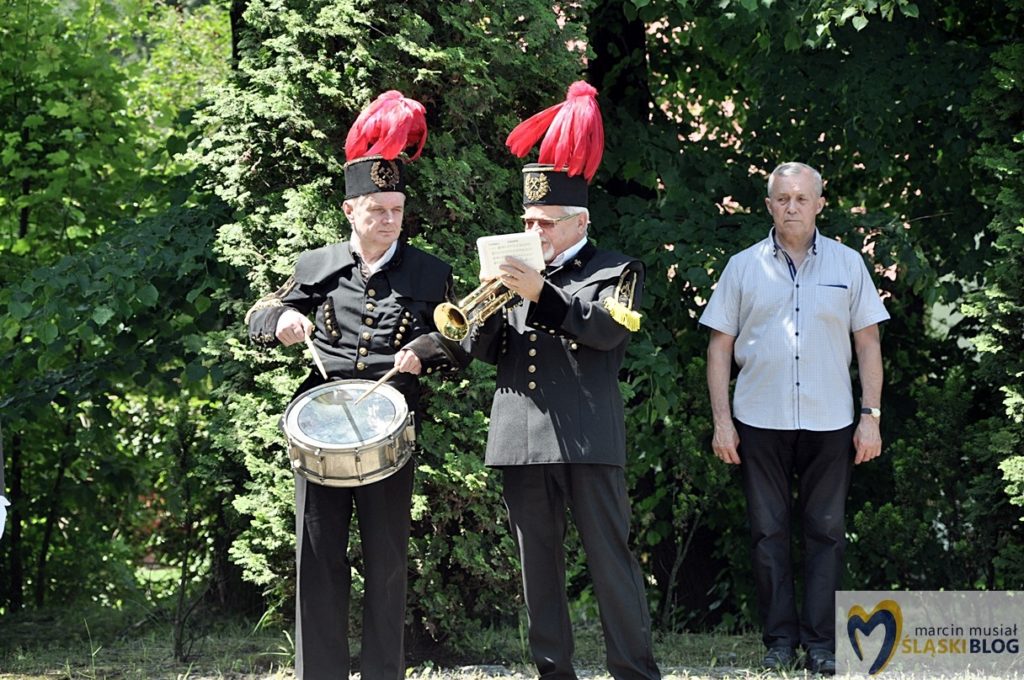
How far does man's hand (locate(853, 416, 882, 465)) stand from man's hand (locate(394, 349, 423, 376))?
7.93 ft

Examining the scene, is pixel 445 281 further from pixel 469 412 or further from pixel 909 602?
pixel 909 602

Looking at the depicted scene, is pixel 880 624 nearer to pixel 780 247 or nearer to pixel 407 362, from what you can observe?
pixel 780 247

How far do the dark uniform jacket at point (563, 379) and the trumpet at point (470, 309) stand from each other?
0.75 ft

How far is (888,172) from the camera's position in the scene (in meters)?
8.00

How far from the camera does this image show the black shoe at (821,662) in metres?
6.20

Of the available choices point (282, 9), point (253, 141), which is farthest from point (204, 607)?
point (282, 9)

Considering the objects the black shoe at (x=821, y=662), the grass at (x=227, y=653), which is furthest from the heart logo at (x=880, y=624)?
the grass at (x=227, y=653)

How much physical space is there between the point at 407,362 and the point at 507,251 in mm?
619

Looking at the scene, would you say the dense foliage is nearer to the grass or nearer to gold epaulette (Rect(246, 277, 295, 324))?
the grass

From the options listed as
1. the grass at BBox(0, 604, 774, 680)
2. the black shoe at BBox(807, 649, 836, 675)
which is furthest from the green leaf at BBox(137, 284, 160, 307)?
the black shoe at BBox(807, 649, 836, 675)

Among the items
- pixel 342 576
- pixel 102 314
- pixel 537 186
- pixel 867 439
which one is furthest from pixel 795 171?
pixel 102 314

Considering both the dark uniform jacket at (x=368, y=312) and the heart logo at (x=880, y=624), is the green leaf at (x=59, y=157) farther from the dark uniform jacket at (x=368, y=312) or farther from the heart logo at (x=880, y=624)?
the heart logo at (x=880, y=624)

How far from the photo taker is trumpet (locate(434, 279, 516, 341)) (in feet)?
15.9

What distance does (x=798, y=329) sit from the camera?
6488 mm
